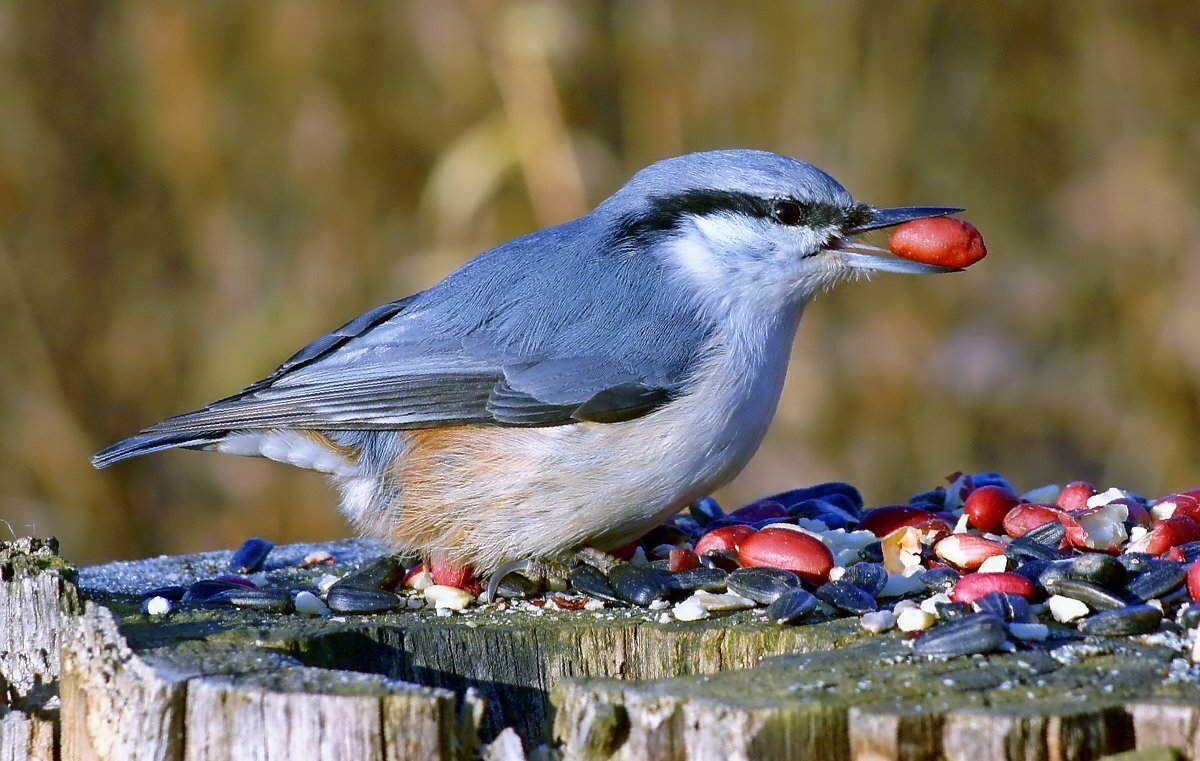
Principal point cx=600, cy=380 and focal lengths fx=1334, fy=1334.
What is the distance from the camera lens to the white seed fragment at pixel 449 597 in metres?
3.06

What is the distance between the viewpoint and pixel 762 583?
9.48 feet

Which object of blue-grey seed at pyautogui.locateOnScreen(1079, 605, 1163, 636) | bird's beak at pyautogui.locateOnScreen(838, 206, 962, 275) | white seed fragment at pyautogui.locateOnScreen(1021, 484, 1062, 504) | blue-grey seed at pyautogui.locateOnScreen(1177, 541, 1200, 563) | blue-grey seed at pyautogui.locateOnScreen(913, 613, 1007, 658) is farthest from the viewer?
white seed fragment at pyautogui.locateOnScreen(1021, 484, 1062, 504)

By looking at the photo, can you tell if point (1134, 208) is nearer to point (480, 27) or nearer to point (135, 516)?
point (480, 27)

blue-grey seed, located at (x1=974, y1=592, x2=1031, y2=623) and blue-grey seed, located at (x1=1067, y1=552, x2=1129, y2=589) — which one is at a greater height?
blue-grey seed, located at (x1=1067, y1=552, x2=1129, y2=589)

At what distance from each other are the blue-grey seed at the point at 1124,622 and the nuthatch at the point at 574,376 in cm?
101

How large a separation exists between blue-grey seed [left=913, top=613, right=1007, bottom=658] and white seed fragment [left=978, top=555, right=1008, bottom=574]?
582 millimetres

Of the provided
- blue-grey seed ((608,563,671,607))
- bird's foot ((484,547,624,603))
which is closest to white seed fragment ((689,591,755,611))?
blue-grey seed ((608,563,671,607))

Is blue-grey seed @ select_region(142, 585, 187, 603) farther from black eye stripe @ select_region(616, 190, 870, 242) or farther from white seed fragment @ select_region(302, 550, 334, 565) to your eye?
black eye stripe @ select_region(616, 190, 870, 242)

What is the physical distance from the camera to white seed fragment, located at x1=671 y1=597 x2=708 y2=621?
2832mm

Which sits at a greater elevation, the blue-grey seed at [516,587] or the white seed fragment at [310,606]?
the blue-grey seed at [516,587]

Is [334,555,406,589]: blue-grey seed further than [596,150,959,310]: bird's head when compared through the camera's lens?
No

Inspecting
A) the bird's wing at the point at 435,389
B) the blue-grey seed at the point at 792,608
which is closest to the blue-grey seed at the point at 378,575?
the bird's wing at the point at 435,389

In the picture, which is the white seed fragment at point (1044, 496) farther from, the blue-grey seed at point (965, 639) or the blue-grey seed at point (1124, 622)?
the blue-grey seed at point (965, 639)

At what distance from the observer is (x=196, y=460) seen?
6445mm
